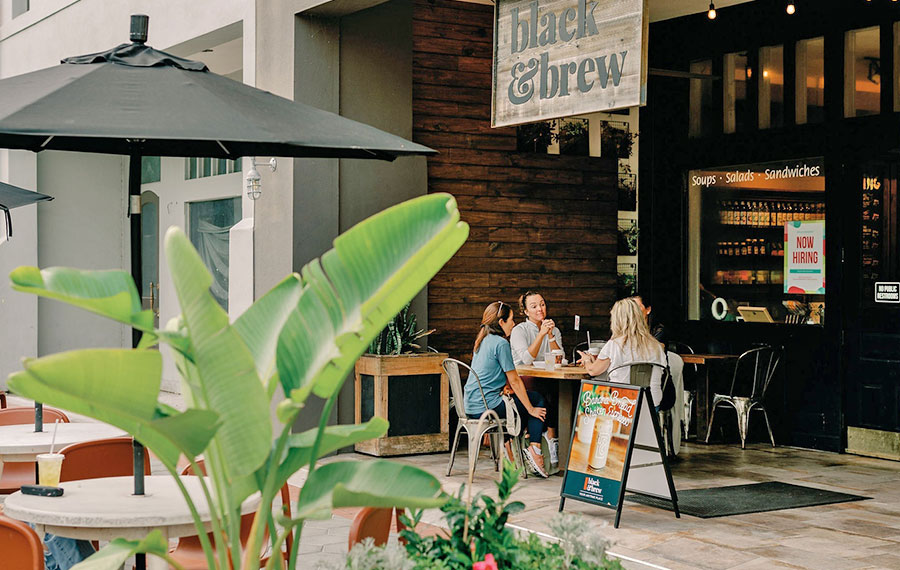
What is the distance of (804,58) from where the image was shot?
33.2 ft

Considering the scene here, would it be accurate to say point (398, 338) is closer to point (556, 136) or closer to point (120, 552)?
point (556, 136)

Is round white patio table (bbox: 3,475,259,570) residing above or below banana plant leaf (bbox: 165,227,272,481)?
below

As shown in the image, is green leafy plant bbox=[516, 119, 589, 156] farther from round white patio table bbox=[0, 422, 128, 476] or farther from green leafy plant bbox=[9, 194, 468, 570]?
green leafy plant bbox=[9, 194, 468, 570]

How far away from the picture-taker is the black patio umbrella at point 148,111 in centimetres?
398

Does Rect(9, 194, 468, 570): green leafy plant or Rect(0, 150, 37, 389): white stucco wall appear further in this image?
Rect(0, 150, 37, 389): white stucco wall

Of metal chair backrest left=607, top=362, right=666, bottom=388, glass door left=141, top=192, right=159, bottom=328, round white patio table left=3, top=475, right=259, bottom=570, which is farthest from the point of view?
glass door left=141, top=192, right=159, bottom=328

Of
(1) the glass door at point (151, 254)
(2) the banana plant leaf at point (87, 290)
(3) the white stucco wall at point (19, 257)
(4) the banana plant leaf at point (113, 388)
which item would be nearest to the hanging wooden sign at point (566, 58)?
(2) the banana plant leaf at point (87, 290)

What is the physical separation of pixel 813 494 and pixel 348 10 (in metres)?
5.42

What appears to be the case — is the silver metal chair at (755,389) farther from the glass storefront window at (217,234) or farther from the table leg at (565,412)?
the glass storefront window at (217,234)

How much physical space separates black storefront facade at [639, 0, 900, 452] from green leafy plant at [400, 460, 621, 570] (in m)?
7.50

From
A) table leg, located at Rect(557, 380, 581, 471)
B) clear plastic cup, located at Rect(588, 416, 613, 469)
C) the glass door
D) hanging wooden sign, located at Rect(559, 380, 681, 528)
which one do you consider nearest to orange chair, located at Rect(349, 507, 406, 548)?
hanging wooden sign, located at Rect(559, 380, 681, 528)

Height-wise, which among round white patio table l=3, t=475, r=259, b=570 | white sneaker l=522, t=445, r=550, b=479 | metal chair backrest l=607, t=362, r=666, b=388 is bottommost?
white sneaker l=522, t=445, r=550, b=479

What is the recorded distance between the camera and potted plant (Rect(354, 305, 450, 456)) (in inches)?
370

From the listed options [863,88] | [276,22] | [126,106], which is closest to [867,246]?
[863,88]
